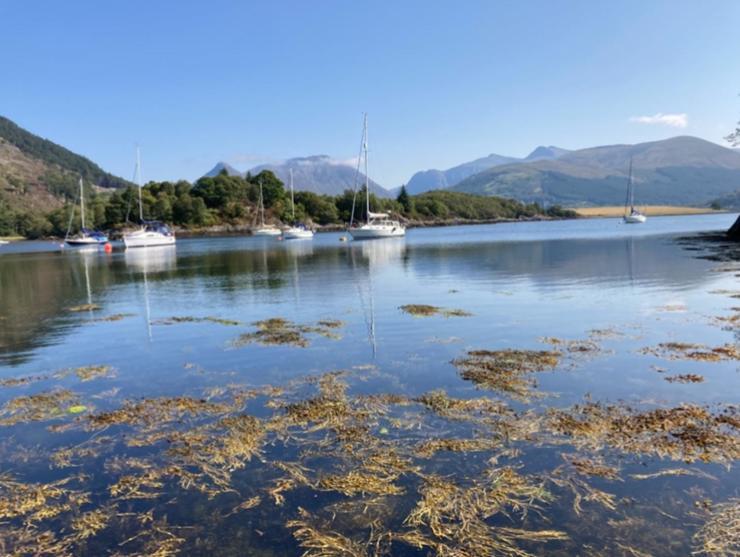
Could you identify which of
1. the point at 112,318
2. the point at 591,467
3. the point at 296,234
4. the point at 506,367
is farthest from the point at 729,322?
the point at 296,234

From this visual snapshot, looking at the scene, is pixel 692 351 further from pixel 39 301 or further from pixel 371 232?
pixel 371 232

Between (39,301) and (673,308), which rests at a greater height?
(673,308)

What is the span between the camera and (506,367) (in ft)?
51.4

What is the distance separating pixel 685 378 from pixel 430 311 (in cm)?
1315

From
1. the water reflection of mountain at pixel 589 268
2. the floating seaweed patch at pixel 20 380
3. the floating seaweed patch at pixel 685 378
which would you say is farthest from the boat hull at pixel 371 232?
the floating seaweed patch at pixel 685 378

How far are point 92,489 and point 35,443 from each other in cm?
329

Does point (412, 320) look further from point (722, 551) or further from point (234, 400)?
point (722, 551)

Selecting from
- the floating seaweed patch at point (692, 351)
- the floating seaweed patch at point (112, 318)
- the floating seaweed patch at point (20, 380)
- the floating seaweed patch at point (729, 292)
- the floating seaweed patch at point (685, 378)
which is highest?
the floating seaweed patch at point (729, 292)

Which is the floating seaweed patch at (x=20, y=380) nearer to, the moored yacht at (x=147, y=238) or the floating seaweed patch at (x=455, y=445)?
the floating seaweed patch at (x=455, y=445)

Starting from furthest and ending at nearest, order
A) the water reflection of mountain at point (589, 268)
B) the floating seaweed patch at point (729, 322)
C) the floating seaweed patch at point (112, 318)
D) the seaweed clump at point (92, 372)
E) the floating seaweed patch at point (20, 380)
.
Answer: the water reflection of mountain at point (589, 268) → the floating seaweed patch at point (112, 318) → the floating seaweed patch at point (729, 322) → the seaweed clump at point (92, 372) → the floating seaweed patch at point (20, 380)

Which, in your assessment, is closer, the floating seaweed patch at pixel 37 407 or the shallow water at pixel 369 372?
the shallow water at pixel 369 372

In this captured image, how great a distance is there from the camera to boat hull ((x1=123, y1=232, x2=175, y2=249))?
4439 inches

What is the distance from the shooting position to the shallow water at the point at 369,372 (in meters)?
7.69

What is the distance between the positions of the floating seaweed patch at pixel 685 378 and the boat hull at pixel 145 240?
115450mm
